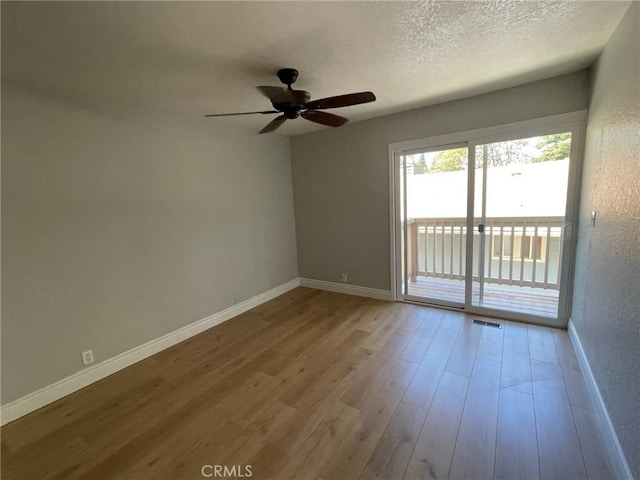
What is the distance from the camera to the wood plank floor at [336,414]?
1.53 m

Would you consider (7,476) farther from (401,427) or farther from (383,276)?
(383,276)

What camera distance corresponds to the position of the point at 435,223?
14.1 feet

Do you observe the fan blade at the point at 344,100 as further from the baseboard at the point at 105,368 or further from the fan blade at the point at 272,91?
the baseboard at the point at 105,368

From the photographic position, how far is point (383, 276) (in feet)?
12.6

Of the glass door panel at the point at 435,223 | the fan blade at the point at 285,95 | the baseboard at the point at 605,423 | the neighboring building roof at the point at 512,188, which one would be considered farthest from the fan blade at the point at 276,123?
the baseboard at the point at 605,423

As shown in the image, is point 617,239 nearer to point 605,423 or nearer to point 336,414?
point 605,423

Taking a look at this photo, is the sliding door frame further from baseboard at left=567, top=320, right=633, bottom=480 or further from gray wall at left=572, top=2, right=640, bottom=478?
baseboard at left=567, top=320, right=633, bottom=480

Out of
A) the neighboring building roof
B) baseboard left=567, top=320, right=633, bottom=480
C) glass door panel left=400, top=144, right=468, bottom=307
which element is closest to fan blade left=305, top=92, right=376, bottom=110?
glass door panel left=400, top=144, right=468, bottom=307

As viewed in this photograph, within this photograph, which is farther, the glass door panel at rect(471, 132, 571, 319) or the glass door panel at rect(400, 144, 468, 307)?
the glass door panel at rect(400, 144, 468, 307)

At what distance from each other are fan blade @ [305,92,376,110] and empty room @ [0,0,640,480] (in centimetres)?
3

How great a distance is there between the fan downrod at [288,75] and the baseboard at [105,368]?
2.67 meters

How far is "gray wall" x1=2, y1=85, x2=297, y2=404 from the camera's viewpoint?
2.02m

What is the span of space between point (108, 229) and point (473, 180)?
3.72m

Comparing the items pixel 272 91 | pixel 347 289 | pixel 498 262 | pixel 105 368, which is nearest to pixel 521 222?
pixel 498 262
